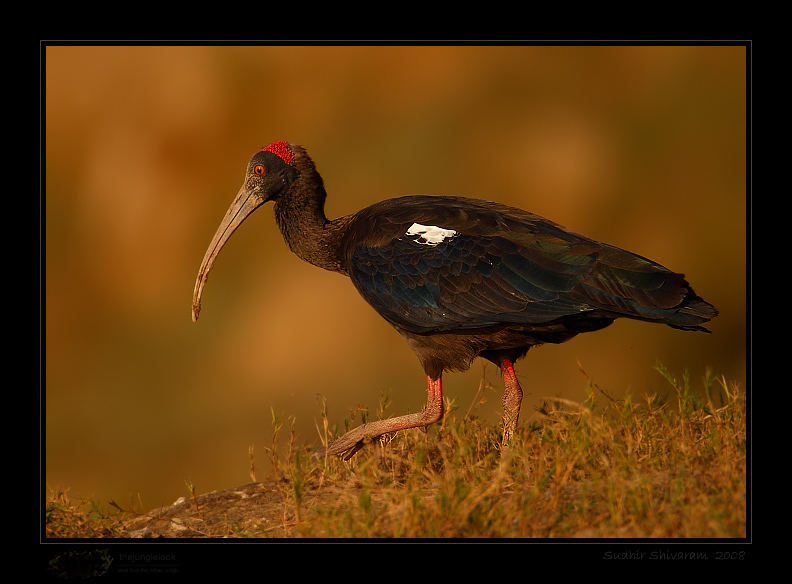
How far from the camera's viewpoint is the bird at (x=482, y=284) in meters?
6.36

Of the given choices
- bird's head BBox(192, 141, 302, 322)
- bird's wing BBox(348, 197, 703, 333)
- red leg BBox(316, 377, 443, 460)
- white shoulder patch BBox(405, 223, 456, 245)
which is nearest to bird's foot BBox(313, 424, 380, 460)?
red leg BBox(316, 377, 443, 460)

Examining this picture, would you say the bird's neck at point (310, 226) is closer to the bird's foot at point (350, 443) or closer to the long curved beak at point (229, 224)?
the long curved beak at point (229, 224)

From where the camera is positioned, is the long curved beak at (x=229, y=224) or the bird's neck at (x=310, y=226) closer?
the bird's neck at (x=310, y=226)

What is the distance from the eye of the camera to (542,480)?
5.46 m

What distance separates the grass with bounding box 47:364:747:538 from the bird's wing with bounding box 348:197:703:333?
0.62 meters

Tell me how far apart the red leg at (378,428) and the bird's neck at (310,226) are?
4.45 ft

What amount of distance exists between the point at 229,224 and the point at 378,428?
2.24 metres

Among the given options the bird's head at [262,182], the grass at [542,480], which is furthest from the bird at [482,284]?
the bird's head at [262,182]

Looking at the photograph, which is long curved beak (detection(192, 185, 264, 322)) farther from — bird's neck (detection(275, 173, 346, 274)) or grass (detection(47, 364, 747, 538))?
grass (detection(47, 364, 747, 538))

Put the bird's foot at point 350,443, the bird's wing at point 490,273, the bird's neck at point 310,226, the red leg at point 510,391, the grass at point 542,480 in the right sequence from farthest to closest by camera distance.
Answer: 1. the bird's neck at point 310,226
2. the red leg at point 510,391
3. the bird's foot at point 350,443
4. the bird's wing at point 490,273
5. the grass at point 542,480

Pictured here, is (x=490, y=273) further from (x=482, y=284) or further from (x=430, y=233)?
(x=430, y=233)

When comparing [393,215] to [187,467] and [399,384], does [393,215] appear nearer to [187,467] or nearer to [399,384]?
[399,384]

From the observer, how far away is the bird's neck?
769cm

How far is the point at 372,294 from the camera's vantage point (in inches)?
279
